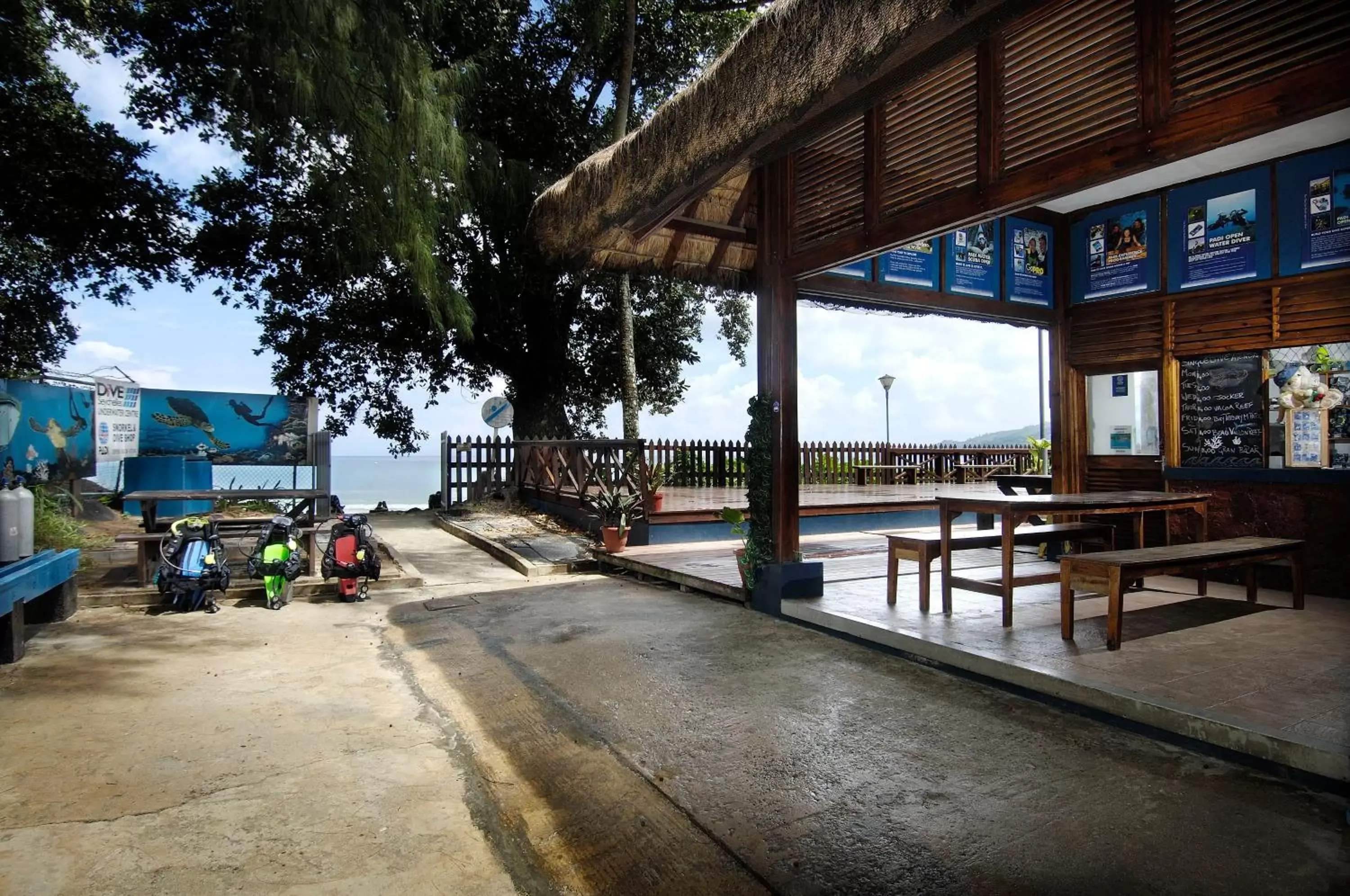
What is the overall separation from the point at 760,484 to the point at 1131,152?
3.24 meters

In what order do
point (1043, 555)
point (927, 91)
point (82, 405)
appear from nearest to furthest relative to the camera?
point (927, 91) → point (1043, 555) → point (82, 405)

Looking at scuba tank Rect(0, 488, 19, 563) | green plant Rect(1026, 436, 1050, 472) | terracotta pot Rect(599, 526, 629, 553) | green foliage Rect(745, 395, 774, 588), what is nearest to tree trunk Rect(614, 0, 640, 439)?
terracotta pot Rect(599, 526, 629, 553)

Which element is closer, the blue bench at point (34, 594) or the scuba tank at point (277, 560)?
the blue bench at point (34, 594)

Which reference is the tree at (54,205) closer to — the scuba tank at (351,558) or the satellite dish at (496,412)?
the satellite dish at (496,412)

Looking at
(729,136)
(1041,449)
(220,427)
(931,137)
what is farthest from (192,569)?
(1041,449)

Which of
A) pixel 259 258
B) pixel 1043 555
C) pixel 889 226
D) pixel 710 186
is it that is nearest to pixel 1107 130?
pixel 889 226

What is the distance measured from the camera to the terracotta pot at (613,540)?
8055 millimetres

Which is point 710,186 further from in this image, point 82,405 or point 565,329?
point 565,329

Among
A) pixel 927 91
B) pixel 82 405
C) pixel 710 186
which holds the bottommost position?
pixel 82 405

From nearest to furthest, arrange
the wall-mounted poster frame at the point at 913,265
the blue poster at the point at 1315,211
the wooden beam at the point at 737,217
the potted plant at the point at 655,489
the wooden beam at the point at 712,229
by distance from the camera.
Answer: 1. the blue poster at the point at 1315,211
2. the wall-mounted poster frame at the point at 913,265
3. the wooden beam at the point at 737,217
4. the wooden beam at the point at 712,229
5. the potted plant at the point at 655,489

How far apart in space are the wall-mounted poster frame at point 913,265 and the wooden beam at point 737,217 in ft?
4.49

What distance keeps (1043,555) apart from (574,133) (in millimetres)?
11798

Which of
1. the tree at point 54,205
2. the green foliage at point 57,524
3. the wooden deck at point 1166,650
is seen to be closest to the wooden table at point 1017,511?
the wooden deck at point 1166,650

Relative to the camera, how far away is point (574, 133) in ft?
46.3
